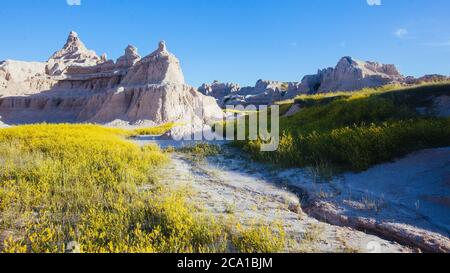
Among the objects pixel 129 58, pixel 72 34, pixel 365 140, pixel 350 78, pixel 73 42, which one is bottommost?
pixel 365 140

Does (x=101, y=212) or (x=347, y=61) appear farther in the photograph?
(x=347, y=61)

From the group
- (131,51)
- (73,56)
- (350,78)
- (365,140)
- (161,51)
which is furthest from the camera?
(73,56)

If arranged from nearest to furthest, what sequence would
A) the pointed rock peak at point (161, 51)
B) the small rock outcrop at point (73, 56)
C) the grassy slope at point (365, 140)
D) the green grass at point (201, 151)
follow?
the grassy slope at point (365, 140), the green grass at point (201, 151), the pointed rock peak at point (161, 51), the small rock outcrop at point (73, 56)

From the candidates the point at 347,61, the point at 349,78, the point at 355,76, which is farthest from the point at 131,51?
the point at 355,76

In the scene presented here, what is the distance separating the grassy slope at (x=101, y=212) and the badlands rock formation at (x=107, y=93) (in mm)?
31840

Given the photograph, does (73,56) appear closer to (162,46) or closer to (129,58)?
(129,58)

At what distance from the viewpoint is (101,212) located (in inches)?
207

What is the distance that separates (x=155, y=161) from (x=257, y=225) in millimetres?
5514

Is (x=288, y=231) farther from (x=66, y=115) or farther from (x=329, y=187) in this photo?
(x=66, y=115)

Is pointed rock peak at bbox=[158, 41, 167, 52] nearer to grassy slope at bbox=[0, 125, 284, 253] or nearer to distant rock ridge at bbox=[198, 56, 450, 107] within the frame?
distant rock ridge at bbox=[198, 56, 450, 107]

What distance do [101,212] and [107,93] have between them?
5046cm

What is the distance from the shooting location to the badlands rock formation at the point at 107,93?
44.4 meters

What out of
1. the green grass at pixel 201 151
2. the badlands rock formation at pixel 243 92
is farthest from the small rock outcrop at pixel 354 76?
the green grass at pixel 201 151

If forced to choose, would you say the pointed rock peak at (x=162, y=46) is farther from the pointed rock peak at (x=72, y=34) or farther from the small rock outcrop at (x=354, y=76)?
the pointed rock peak at (x=72, y=34)
